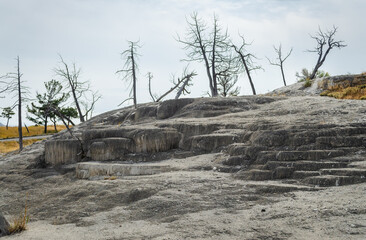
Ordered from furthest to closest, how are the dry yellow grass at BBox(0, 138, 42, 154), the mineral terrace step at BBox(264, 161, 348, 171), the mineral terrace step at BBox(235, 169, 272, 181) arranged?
the dry yellow grass at BBox(0, 138, 42, 154) < the mineral terrace step at BBox(235, 169, 272, 181) < the mineral terrace step at BBox(264, 161, 348, 171)

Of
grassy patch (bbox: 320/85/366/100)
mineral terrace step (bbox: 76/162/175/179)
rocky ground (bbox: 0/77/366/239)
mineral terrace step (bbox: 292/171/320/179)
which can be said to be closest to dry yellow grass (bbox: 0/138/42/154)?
rocky ground (bbox: 0/77/366/239)

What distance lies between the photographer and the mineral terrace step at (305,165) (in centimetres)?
1041

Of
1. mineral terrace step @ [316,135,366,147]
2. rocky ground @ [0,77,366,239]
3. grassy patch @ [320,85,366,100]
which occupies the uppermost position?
grassy patch @ [320,85,366,100]

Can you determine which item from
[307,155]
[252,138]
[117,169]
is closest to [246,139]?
[252,138]

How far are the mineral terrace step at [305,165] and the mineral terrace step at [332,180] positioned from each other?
691 mm

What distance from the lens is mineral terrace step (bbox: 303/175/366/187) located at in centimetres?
939

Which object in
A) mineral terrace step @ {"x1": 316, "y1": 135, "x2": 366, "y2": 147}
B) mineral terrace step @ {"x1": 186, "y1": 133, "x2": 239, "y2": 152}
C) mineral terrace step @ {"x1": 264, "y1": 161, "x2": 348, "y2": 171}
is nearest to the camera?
mineral terrace step @ {"x1": 264, "y1": 161, "x2": 348, "y2": 171}

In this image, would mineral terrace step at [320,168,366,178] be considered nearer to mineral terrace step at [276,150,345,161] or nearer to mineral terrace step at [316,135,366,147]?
mineral terrace step at [276,150,345,161]

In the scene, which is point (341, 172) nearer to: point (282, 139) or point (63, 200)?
point (282, 139)

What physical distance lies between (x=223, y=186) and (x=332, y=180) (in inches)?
110

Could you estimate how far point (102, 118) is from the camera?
2397cm

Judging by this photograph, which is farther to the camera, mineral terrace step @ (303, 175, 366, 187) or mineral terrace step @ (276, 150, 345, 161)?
mineral terrace step @ (276, 150, 345, 161)

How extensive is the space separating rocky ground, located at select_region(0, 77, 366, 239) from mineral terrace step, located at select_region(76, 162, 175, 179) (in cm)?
13

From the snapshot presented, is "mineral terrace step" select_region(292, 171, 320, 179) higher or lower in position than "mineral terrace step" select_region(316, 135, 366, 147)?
lower
